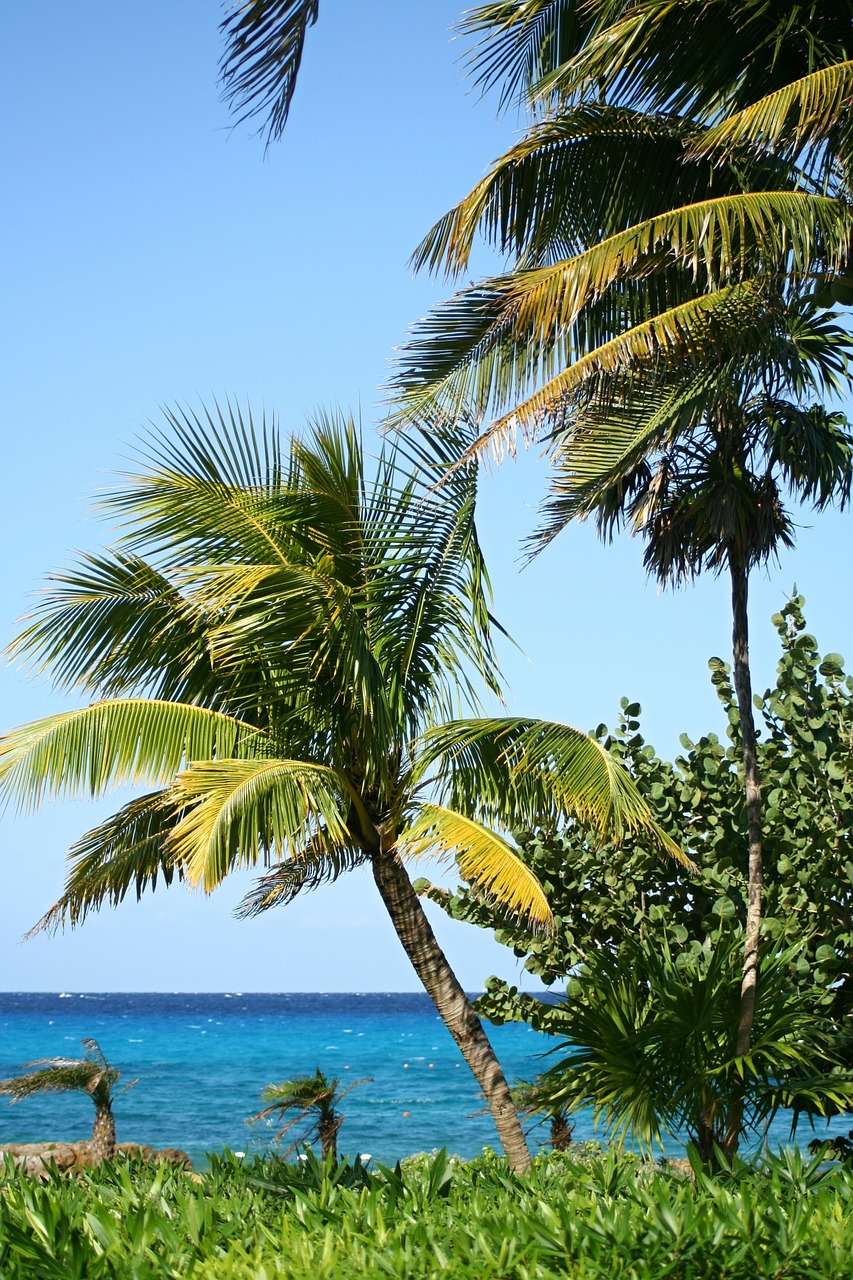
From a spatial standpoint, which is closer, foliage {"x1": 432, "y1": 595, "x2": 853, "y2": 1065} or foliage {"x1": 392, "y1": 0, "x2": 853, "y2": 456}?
foliage {"x1": 392, "y1": 0, "x2": 853, "y2": 456}

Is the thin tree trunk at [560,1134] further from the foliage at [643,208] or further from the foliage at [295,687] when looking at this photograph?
the foliage at [643,208]

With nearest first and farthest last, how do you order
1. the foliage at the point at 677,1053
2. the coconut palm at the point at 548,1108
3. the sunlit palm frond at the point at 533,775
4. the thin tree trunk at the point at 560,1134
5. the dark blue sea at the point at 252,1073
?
1. the foliage at the point at 677,1053
2. the coconut palm at the point at 548,1108
3. the sunlit palm frond at the point at 533,775
4. the thin tree trunk at the point at 560,1134
5. the dark blue sea at the point at 252,1073

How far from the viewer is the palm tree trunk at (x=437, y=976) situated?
8094 millimetres

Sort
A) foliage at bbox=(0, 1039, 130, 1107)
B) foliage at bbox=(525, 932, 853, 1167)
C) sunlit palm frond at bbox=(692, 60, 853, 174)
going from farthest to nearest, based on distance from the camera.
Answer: foliage at bbox=(0, 1039, 130, 1107) → foliage at bbox=(525, 932, 853, 1167) → sunlit palm frond at bbox=(692, 60, 853, 174)

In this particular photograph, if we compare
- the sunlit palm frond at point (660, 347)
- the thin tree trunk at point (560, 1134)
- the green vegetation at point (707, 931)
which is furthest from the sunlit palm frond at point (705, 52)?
the thin tree trunk at point (560, 1134)

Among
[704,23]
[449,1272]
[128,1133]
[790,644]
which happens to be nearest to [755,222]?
[704,23]

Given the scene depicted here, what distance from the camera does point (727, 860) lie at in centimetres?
930

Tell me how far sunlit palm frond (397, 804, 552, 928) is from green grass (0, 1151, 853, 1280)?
2.71m

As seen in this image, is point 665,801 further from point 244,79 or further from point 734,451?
point 244,79

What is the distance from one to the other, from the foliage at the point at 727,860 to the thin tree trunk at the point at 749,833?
0.92 meters

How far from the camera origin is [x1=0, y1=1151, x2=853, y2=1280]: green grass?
11.3ft

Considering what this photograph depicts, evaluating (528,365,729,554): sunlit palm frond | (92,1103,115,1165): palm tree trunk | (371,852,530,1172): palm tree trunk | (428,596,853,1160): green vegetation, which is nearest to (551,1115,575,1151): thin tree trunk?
(428,596,853,1160): green vegetation

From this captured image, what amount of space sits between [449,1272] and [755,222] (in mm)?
5414

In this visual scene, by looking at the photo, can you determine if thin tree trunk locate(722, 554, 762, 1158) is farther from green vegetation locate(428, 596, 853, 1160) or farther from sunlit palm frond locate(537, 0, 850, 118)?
sunlit palm frond locate(537, 0, 850, 118)
